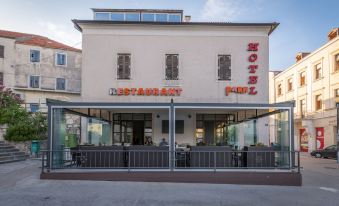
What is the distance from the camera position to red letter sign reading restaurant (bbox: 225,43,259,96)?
18.2m

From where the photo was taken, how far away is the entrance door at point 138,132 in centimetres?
1926

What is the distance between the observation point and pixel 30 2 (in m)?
13.7

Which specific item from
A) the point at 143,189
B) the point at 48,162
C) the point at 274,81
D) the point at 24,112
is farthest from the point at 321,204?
the point at 274,81

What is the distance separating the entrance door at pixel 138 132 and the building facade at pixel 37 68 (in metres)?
22.1

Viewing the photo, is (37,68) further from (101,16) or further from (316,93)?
(316,93)

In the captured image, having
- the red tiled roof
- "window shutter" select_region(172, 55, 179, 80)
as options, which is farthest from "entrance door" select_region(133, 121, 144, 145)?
the red tiled roof

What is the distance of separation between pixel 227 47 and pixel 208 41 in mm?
1030

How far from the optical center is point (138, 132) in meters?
19.4

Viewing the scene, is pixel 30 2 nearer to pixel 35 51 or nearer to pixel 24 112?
pixel 24 112

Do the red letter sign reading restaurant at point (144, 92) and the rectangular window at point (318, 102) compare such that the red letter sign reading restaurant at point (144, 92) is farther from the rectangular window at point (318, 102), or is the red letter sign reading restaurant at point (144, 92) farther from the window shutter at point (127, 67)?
the rectangular window at point (318, 102)

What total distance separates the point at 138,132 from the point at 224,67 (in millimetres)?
5718

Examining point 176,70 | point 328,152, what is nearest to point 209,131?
point 176,70

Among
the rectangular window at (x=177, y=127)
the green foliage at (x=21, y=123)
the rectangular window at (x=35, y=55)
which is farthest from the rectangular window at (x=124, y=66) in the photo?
the rectangular window at (x=35, y=55)

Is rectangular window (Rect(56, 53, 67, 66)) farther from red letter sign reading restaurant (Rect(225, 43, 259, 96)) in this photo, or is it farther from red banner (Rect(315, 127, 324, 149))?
red letter sign reading restaurant (Rect(225, 43, 259, 96))
